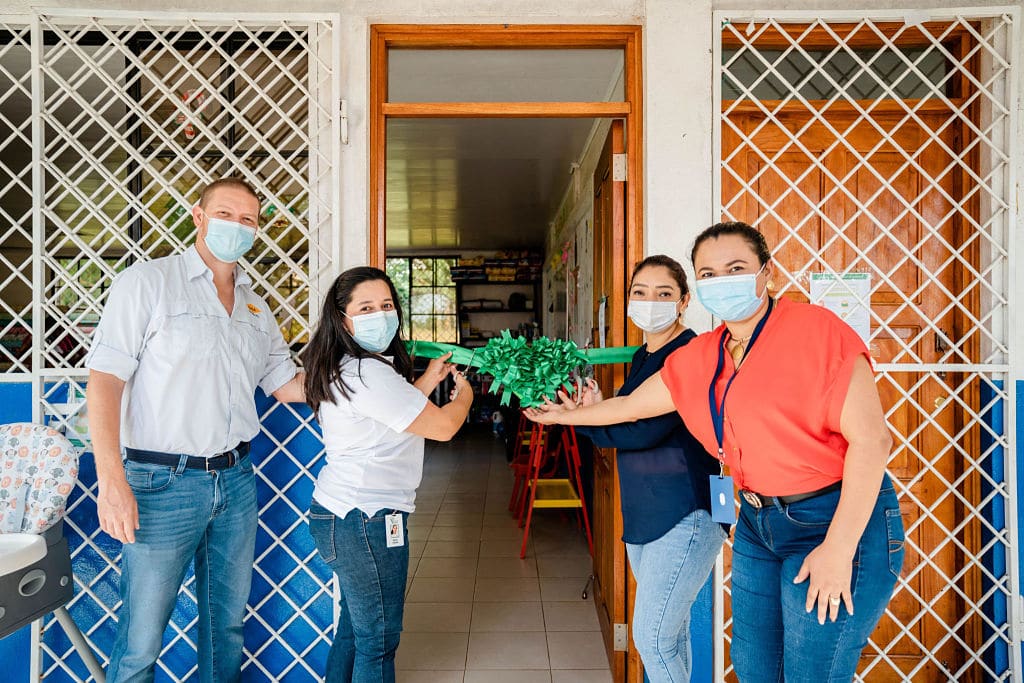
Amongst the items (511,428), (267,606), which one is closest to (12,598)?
(267,606)

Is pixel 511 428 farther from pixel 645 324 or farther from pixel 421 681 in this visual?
pixel 645 324

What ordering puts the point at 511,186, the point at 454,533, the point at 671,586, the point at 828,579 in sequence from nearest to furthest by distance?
the point at 828,579, the point at 671,586, the point at 454,533, the point at 511,186

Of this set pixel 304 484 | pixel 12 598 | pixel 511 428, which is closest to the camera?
pixel 12 598

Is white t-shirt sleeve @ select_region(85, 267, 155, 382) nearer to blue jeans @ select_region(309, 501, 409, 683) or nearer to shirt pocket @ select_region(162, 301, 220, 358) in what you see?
shirt pocket @ select_region(162, 301, 220, 358)

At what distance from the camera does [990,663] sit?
8.00 feet

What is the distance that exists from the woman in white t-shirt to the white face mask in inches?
24.2

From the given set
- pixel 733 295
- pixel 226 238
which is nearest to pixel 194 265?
pixel 226 238

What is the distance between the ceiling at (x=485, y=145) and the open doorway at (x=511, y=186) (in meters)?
0.01

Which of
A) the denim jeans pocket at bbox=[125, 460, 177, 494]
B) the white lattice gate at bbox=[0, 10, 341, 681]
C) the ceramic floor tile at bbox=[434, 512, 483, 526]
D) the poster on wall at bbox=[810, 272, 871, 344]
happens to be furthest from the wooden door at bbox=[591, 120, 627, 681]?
the ceramic floor tile at bbox=[434, 512, 483, 526]

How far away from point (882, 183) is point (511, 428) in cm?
499

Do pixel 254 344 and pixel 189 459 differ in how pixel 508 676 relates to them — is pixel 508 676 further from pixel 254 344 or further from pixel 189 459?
pixel 254 344

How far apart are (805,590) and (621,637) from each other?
1.34 metres

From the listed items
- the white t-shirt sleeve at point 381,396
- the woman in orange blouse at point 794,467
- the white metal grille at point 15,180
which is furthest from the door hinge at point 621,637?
the white metal grille at point 15,180

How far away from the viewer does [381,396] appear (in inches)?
68.5
